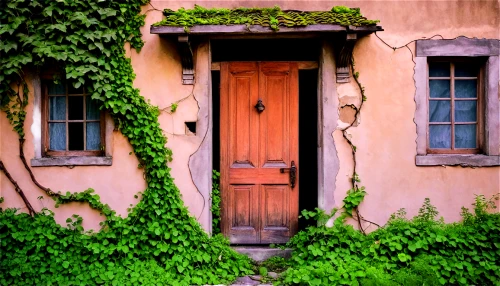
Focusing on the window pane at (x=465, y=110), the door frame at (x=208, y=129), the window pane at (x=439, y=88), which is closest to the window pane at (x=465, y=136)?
the window pane at (x=465, y=110)

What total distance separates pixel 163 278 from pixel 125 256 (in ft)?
2.15

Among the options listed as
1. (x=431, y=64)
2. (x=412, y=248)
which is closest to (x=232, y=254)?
(x=412, y=248)

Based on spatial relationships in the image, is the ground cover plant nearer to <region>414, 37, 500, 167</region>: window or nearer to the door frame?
the door frame

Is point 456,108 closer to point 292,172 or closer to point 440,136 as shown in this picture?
point 440,136

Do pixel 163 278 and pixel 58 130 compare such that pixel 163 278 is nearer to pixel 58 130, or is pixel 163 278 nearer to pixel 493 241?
pixel 58 130

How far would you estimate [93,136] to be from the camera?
5.62m

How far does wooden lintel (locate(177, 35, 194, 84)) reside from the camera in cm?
514

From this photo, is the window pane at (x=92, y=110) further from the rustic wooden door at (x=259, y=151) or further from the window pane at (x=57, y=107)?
the rustic wooden door at (x=259, y=151)

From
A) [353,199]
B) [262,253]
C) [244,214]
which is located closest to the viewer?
[353,199]

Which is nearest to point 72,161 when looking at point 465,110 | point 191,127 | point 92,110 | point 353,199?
point 92,110

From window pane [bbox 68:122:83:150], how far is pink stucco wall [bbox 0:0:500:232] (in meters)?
0.38

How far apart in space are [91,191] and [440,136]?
514 centimetres

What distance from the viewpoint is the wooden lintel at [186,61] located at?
5143mm

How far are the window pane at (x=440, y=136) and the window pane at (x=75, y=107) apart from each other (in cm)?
520
